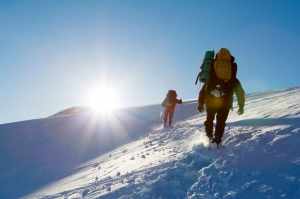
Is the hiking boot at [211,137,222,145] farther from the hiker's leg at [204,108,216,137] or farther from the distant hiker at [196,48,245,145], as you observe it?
the hiker's leg at [204,108,216,137]

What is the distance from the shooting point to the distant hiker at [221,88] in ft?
16.4

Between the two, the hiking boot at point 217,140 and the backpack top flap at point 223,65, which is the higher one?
the backpack top flap at point 223,65

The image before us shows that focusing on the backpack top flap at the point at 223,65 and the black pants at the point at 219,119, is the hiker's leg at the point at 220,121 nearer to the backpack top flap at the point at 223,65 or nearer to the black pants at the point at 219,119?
the black pants at the point at 219,119

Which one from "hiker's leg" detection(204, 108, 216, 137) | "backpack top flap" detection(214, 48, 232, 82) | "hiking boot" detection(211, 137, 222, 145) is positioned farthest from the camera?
"hiker's leg" detection(204, 108, 216, 137)

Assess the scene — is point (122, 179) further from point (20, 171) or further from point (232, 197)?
point (20, 171)

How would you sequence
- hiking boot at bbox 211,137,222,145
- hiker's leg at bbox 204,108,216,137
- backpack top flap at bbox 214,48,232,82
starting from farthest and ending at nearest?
hiker's leg at bbox 204,108,216,137, hiking boot at bbox 211,137,222,145, backpack top flap at bbox 214,48,232,82

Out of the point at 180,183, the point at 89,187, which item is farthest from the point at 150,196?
the point at 89,187

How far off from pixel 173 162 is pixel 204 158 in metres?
0.56

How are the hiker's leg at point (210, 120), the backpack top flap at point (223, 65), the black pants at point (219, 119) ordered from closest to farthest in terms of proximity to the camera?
1. the backpack top flap at point (223, 65)
2. the black pants at point (219, 119)
3. the hiker's leg at point (210, 120)

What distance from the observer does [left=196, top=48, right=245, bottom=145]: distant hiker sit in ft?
16.4

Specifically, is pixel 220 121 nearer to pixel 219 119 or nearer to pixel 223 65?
pixel 219 119

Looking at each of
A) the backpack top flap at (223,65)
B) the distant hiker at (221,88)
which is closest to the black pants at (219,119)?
the distant hiker at (221,88)

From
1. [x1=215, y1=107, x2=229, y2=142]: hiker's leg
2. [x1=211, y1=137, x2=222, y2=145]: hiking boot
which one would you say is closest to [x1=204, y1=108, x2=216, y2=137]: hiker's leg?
[x1=215, y1=107, x2=229, y2=142]: hiker's leg

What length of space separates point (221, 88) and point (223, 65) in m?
0.45
